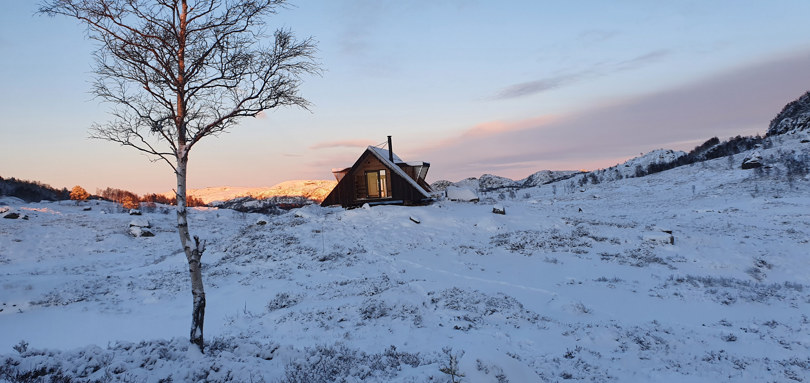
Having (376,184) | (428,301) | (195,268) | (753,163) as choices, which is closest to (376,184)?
(376,184)

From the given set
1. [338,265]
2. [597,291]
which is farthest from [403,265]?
[597,291]

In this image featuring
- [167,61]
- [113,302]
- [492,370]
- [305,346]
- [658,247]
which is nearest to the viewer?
[492,370]

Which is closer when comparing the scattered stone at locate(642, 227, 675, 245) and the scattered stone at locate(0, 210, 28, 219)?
the scattered stone at locate(642, 227, 675, 245)

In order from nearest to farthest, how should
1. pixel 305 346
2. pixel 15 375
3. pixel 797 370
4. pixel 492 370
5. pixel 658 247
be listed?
pixel 15 375, pixel 492 370, pixel 797 370, pixel 305 346, pixel 658 247

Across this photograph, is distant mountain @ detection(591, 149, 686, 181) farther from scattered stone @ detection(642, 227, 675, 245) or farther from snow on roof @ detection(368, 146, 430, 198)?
scattered stone @ detection(642, 227, 675, 245)

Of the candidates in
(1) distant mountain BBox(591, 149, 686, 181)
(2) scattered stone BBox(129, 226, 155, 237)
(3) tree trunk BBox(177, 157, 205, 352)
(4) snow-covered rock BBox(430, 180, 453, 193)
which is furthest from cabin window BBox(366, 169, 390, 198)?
(1) distant mountain BBox(591, 149, 686, 181)

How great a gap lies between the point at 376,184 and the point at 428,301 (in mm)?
20286

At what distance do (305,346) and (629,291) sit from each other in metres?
10.5

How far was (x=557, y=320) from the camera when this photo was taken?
9.60 meters

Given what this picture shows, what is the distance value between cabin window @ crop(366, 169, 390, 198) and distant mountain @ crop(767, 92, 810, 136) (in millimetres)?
74112

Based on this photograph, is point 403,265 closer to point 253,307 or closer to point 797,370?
point 253,307

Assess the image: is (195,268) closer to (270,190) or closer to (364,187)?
(364,187)

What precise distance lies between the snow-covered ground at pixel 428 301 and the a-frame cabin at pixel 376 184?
3.10m

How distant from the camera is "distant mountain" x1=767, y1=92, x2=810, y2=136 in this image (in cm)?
6331
